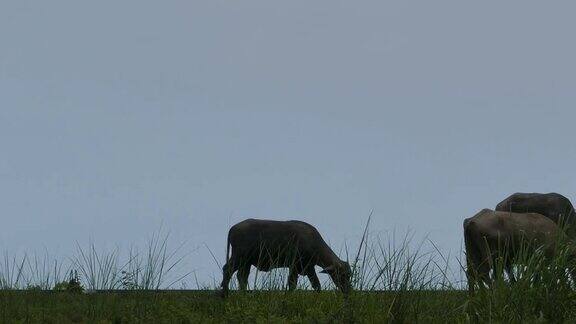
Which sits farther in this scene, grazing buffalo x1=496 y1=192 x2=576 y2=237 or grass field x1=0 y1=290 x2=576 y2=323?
grazing buffalo x1=496 y1=192 x2=576 y2=237

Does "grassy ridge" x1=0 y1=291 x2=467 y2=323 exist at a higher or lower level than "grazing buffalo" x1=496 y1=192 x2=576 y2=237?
lower

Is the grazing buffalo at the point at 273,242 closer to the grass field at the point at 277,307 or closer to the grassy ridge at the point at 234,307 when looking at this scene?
the grass field at the point at 277,307

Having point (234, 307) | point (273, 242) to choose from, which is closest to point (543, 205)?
point (273, 242)

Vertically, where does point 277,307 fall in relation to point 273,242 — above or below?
below

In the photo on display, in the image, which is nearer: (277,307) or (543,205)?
(277,307)

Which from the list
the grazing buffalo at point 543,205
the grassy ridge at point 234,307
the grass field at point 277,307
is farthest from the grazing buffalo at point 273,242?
the grazing buffalo at point 543,205

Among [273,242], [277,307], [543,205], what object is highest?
[543,205]

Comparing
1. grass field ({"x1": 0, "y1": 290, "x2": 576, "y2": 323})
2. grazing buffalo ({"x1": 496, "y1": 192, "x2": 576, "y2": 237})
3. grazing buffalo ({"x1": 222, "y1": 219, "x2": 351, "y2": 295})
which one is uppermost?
grazing buffalo ({"x1": 496, "y1": 192, "x2": 576, "y2": 237})

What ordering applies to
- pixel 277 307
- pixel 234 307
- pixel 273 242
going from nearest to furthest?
pixel 277 307, pixel 234 307, pixel 273 242

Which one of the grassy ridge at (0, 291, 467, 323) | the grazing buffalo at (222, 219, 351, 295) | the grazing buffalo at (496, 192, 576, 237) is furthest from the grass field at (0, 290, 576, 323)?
the grazing buffalo at (496, 192, 576, 237)

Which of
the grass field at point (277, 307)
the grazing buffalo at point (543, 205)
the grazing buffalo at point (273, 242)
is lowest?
the grass field at point (277, 307)

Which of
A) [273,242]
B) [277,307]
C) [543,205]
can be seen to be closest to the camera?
[277,307]

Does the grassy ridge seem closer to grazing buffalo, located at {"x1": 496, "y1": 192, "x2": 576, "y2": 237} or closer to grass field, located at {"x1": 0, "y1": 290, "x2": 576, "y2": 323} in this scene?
grass field, located at {"x1": 0, "y1": 290, "x2": 576, "y2": 323}

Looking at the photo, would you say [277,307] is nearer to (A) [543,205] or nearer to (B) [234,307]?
(B) [234,307]
